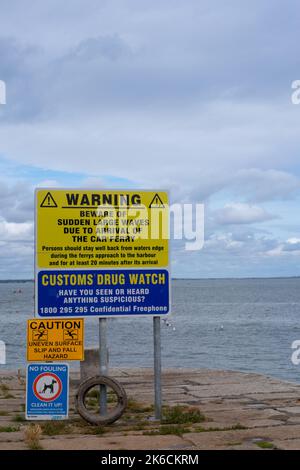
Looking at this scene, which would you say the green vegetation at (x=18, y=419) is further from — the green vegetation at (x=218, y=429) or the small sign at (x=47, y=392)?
the green vegetation at (x=218, y=429)

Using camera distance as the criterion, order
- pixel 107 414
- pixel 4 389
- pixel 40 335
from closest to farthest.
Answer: pixel 107 414 → pixel 40 335 → pixel 4 389

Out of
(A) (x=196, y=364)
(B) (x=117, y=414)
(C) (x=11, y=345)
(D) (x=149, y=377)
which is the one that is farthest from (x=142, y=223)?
(C) (x=11, y=345)

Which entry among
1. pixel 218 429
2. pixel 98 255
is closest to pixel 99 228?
pixel 98 255

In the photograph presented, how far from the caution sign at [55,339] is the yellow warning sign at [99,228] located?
38.1 inches

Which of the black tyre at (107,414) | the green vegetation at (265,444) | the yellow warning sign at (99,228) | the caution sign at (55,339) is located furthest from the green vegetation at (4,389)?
the green vegetation at (265,444)

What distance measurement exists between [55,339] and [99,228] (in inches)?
77.0

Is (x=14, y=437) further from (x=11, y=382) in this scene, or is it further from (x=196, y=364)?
(x=196, y=364)

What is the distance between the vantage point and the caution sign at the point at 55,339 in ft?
38.2

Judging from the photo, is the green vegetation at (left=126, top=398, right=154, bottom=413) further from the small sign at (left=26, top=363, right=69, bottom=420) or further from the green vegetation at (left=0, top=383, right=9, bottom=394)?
the green vegetation at (left=0, top=383, right=9, bottom=394)

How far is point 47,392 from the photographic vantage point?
11344mm

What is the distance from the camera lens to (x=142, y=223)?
38.4 feet

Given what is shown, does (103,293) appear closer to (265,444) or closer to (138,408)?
(138,408)
